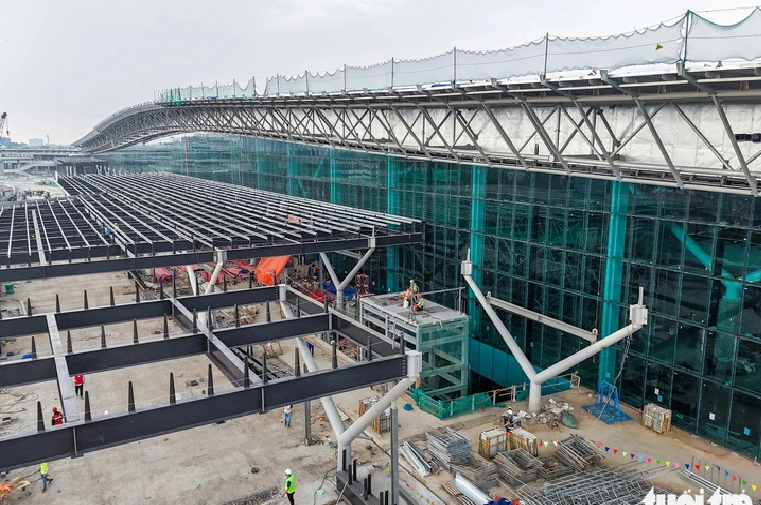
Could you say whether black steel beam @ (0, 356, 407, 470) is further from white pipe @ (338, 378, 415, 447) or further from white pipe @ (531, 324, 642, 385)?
white pipe @ (531, 324, 642, 385)

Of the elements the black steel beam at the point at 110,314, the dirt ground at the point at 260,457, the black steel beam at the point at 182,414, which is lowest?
the dirt ground at the point at 260,457

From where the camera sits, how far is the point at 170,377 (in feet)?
30.5

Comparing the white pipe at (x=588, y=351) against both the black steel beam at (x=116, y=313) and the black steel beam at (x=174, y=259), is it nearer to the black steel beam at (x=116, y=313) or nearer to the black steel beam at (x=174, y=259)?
the black steel beam at (x=116, y=313)

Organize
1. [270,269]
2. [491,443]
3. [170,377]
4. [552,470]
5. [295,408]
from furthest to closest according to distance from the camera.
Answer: [270,269] → [295,408] → [491,443] → [552,470] → [170,377]

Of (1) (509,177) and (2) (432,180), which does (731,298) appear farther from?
(2) (432,180)

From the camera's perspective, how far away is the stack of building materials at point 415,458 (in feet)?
52.3

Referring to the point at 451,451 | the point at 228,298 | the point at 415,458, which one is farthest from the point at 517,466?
the point at 228,298

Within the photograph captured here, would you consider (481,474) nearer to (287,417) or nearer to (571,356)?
(571,356)

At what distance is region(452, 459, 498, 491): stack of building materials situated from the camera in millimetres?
15195

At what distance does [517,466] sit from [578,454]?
1.82 m

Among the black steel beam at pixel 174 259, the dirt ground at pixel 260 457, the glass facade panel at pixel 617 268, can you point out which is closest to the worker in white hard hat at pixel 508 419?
the dirt ground at pixel 260 457

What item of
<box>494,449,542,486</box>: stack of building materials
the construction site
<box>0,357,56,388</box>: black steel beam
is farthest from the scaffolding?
<box>0,357,56,388</box>: black steel beam

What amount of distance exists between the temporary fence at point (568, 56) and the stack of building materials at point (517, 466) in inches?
423

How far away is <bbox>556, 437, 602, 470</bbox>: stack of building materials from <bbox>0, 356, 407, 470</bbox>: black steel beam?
23.1 ft
